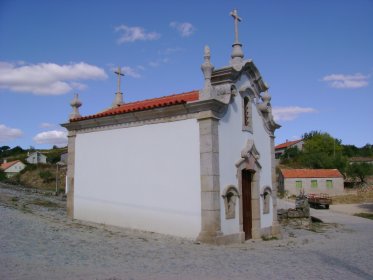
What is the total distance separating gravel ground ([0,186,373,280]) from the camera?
6.49 metres

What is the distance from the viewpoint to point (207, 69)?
34.9ft

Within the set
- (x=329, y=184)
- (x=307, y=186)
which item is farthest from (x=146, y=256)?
(x=329, y=184)

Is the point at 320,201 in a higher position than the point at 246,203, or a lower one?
lower

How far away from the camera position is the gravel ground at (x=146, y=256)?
21.3 ft

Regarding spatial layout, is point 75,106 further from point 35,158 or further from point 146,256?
point 35,158

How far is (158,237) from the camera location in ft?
34.5

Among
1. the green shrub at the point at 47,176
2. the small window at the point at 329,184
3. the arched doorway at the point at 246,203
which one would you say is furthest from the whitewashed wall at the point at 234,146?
the small window at the point at 329,184

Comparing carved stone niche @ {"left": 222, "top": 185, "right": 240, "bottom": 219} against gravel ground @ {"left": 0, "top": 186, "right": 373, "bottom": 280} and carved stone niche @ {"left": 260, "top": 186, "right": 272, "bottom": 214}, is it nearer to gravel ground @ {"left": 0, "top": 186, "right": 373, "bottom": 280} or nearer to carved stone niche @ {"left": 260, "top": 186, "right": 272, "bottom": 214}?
gravel ground @ {"left": 0, "top": 186, "right": 373, "bottom": 280}

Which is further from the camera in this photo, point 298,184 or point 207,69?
point 298,184

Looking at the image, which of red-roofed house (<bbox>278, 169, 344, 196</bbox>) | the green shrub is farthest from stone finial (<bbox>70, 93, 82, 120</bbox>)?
red-roofed house (<bbox>278, 169, 344, 196</bbox>)

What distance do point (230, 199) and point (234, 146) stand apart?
1531mm

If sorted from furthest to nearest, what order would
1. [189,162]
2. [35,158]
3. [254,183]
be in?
[35,158]
[254,183]
[189,162]

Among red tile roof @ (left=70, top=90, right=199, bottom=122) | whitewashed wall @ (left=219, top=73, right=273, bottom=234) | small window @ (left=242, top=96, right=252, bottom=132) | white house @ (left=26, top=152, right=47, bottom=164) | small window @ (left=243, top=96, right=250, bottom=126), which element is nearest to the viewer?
whitewashed wall @ (left=219, top=73, right=273, bottom=234)

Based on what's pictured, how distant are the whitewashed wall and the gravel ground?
3.40ft
